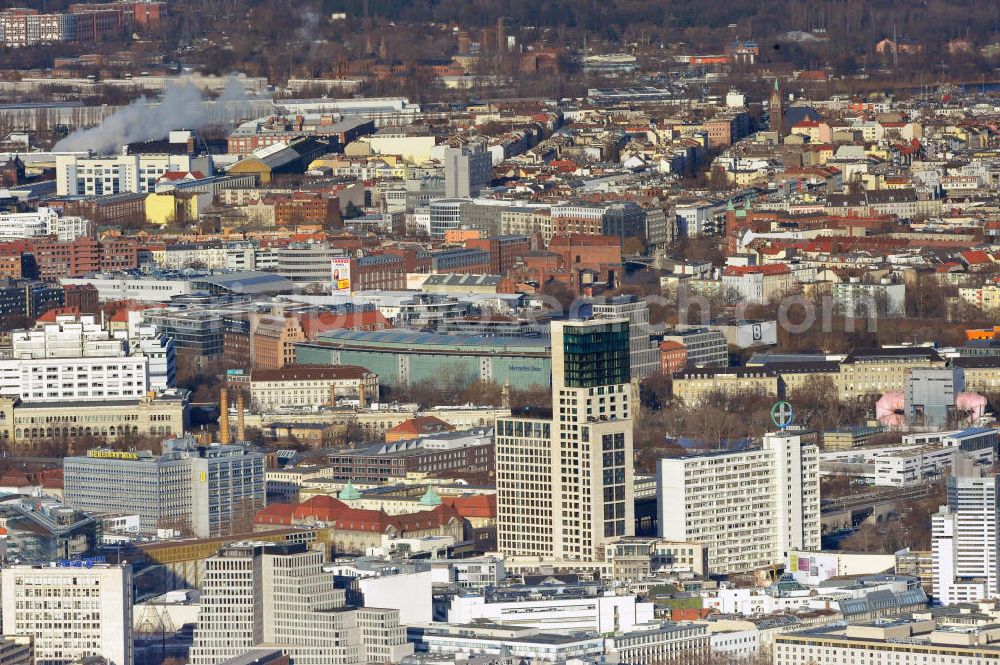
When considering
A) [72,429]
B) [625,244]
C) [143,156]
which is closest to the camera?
[72,429]

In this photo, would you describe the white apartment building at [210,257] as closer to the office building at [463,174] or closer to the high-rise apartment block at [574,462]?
the office building at [463,174]

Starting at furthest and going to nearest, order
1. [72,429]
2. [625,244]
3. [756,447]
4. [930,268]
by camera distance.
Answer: [625,244] < [930,268] < [72,429] < [756,447]

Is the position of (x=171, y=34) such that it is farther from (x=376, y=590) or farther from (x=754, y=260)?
(x=376, y=590)

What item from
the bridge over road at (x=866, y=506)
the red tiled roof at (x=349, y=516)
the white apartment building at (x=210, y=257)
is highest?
the red tiled roof at (x=349, y=516)

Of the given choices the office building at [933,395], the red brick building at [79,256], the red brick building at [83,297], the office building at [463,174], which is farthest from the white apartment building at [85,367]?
the office building at [463,174]

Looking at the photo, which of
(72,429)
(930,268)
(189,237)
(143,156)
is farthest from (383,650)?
(143,156)

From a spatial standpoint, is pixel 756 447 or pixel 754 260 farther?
pixel 754 260

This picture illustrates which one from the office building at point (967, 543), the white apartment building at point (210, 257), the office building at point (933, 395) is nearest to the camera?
the office building at point (967, 543)

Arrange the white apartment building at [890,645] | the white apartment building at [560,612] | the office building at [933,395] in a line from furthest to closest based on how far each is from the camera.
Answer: the office building at [933,395], the white apartment building at [560,612], the white apartment building at [890,645]
